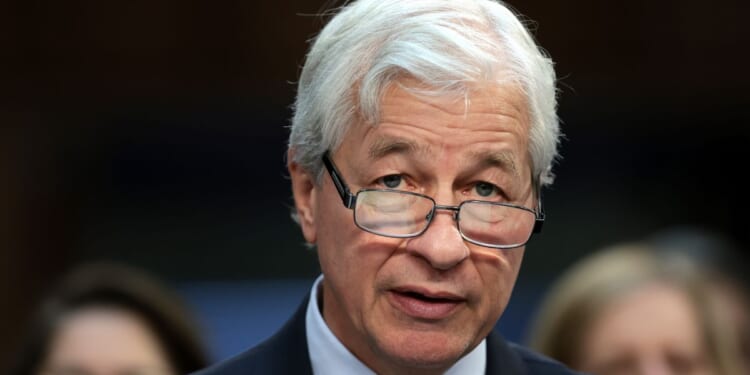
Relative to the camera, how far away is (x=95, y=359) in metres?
4.35

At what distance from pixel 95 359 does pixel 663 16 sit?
4.04 meters

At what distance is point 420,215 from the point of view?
301cm

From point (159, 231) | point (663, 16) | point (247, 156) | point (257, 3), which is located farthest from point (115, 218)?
point (663, 16)

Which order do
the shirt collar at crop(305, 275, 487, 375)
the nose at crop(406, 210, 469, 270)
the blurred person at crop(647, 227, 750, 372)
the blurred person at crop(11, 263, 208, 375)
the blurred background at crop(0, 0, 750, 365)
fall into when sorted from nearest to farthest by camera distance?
the nose at crop(406, 210, 469, 270)
the shirt collar at crop(305, 275, 487, 375)
the blurred person at crop(11, 263, 208, 375)
the blurred person at crop(647, 227, 750, 372)
the blurred background at crop(0, 0, 750, 365)

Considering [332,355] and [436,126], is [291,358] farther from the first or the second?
[436,126]

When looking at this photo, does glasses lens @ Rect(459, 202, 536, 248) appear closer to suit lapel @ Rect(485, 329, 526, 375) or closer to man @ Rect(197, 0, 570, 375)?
man @ Rect(197, 0, 570, 375)

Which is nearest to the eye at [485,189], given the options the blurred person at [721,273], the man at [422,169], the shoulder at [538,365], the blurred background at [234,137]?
the man at [422,169]

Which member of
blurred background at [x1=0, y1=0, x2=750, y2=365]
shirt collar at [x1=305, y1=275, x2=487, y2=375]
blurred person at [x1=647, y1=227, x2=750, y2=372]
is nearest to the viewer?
shirt collar at [x1=305, y1=275, x2=487, y2=375]

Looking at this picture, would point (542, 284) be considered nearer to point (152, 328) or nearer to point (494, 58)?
→ point (152, 328)

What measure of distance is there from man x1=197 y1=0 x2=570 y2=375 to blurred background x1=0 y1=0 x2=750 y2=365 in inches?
153

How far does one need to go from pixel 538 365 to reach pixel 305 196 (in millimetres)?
713

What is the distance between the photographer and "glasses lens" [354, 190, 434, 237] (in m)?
3.01

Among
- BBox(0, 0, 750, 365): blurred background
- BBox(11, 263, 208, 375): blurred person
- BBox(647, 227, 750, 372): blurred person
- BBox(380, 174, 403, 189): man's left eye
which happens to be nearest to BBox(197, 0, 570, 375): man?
BBox(380, 174, 403, 189): man's left eye

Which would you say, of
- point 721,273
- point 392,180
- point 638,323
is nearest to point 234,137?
point 721,273
